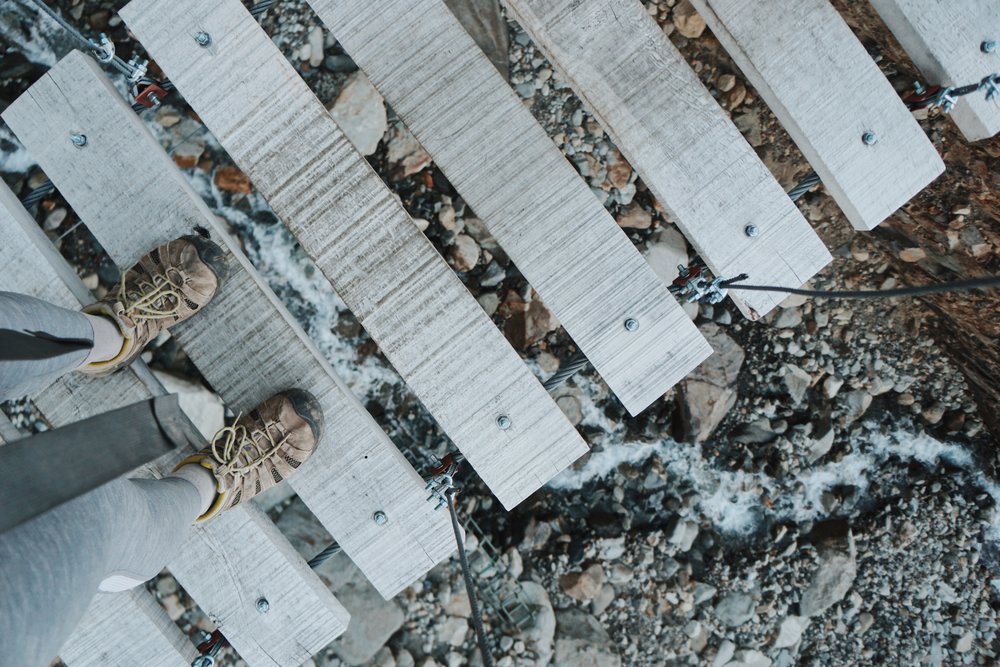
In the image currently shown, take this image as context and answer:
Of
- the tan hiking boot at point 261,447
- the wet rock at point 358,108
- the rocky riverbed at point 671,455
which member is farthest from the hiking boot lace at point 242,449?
the wet rock at point 358,108

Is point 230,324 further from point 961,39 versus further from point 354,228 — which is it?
point 961,39

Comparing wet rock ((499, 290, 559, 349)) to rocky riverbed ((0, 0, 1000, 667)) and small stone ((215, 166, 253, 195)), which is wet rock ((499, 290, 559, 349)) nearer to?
rocky riverbed ((0, 0, 1000, 667))

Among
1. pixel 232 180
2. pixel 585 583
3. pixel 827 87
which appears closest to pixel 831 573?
pixel 585 583

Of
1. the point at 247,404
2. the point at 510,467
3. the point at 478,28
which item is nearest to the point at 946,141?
the point at 478,28

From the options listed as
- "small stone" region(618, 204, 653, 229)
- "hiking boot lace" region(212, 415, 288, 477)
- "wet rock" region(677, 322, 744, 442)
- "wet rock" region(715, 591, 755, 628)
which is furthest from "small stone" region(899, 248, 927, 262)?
"hiking boot lace" region(212, 415, 288, 477)

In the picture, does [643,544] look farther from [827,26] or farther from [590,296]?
[827,26]

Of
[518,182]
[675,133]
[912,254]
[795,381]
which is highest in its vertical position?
[518,182]
